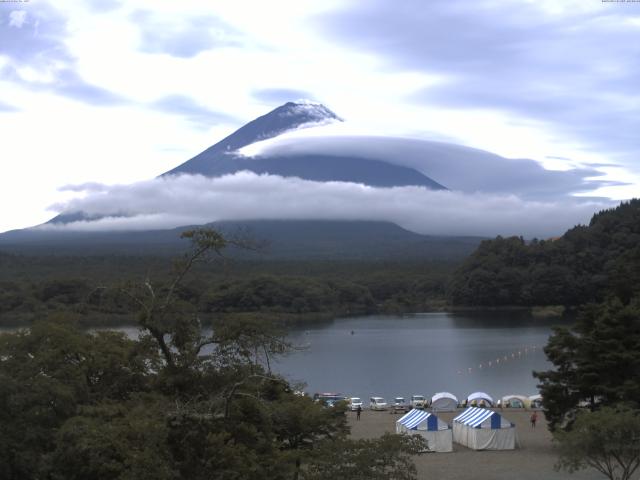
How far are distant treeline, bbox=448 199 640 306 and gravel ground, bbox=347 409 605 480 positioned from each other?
43.3m

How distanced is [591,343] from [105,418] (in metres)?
10.3

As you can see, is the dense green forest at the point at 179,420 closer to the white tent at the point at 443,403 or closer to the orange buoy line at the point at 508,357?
the white tent at the point at 443,403

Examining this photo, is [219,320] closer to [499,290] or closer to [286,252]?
[499,290]

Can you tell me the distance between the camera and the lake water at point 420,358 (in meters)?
29.0

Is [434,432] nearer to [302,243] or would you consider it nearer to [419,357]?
[419,357]

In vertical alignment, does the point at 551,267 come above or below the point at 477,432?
above

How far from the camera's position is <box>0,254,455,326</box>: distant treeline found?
4794cm

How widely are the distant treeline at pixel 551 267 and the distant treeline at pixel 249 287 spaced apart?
343cm

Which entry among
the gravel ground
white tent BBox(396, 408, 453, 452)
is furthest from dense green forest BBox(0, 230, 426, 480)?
white tent BBox(396, 408, 453, 452)

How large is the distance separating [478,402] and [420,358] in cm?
1275

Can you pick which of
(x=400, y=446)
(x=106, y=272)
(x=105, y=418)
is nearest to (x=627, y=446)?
(x=400, y=446)

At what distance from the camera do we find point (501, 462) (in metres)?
15.3

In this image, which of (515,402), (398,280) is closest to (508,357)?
(515,402)

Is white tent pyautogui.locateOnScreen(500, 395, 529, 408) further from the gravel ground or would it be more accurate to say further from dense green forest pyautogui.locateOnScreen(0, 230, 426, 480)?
dense green forest pyautogui.locateOnScreen(0, 230, 426, 480)
